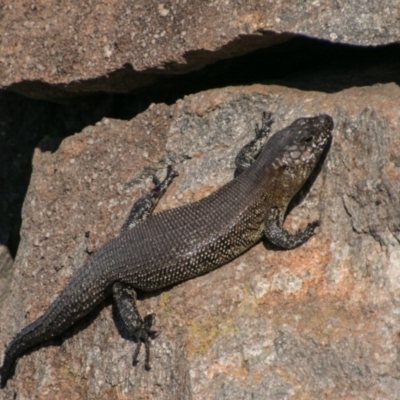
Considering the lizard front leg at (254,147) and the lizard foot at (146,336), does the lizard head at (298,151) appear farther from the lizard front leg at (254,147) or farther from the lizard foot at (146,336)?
the lizard foot at (146,336)

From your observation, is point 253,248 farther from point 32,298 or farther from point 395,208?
point 32,298

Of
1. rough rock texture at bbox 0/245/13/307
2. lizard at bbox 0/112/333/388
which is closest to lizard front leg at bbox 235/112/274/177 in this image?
lizard at bbox 0/112/333/388

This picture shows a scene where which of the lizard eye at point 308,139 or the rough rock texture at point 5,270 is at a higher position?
the lizard eye at point 308,139

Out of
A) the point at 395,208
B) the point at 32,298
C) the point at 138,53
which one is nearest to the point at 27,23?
the point at 138,53

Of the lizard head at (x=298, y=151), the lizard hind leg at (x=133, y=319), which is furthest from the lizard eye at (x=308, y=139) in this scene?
the lizard hind leg at (x=133, y=319)

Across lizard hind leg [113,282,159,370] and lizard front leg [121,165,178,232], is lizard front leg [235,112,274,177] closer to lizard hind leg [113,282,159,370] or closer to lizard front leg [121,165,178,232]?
lizard front leg [121,165,178,232]

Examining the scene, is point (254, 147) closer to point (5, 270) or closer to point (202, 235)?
point (202, 235)
